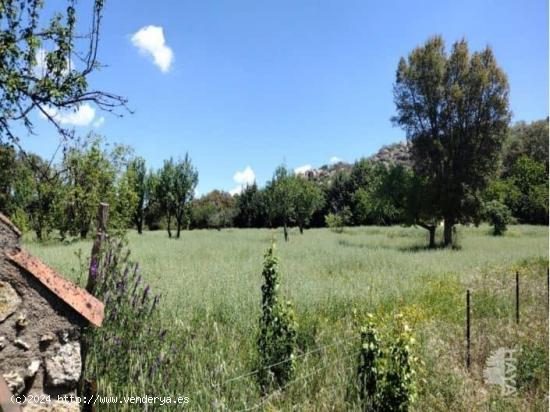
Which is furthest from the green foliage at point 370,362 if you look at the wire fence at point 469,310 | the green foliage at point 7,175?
the green foliage at point 7,175

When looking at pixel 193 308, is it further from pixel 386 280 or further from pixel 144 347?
pixel 386 280

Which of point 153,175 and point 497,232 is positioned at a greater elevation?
point 153,175

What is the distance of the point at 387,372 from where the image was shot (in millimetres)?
3955

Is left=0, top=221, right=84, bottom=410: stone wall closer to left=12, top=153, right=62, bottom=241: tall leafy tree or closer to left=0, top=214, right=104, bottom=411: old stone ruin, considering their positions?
left=0, top=214, right=104, bottom=411: old stone ruin

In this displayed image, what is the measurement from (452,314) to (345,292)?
77.1 inches

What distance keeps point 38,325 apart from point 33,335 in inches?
2.2

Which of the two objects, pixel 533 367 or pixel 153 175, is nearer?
pixel 533 367

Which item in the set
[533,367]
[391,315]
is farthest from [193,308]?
[533,367]

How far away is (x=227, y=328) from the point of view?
18.2 feet

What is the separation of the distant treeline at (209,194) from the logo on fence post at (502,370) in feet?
17.6

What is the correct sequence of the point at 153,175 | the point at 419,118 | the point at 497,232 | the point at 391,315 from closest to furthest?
the point at 391,315 → the point at 419,118 → the point at 497,232 → the point at 153,175

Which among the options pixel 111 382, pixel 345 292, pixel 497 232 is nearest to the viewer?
pixel 111 382

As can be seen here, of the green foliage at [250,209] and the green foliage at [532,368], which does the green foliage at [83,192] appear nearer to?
the green foliage at [532,368]

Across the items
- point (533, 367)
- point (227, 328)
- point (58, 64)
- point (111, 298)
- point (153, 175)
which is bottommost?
point (533, 367)
